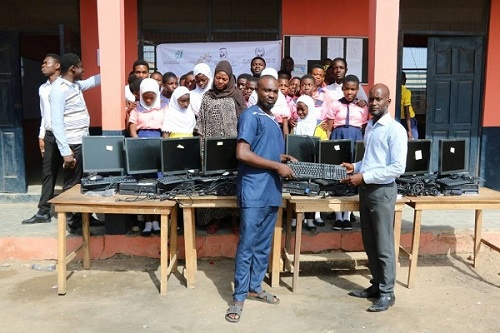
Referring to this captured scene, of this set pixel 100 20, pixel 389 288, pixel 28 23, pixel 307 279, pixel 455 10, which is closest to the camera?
pixel 389 288

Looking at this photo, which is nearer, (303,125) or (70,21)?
(303,125)

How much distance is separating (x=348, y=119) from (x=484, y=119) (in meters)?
3.59

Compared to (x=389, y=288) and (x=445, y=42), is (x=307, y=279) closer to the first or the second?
(x=389, y=288)

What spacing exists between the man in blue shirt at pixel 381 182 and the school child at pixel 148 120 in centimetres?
213

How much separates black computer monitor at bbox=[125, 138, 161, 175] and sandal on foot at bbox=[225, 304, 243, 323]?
5.04 ft

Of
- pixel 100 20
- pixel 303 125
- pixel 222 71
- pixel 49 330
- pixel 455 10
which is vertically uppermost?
pixel 455 10

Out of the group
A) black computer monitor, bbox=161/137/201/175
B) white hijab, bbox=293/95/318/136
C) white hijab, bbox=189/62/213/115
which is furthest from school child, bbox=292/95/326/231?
black computer monitor, bbox=161/137/201/175

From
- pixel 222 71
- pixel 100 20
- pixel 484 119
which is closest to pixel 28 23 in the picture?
pixel 100 20

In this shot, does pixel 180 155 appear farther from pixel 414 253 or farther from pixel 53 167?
pixel 414 253

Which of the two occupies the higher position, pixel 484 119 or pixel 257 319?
pixel 484 119

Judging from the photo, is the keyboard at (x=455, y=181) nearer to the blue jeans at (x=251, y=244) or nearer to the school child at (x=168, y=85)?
the blue jeans at (x=251, y=244)

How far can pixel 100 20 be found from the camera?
511 centimetres

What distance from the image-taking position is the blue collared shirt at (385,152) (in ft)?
12.3

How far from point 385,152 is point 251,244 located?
128 cm
